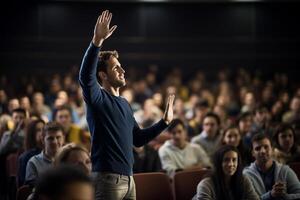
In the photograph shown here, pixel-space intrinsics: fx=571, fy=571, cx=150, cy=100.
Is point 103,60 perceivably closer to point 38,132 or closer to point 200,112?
point 38,132

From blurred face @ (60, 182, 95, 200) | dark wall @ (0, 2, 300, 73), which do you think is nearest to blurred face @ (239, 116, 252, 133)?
blurred face @ (60, 182, 95, 200)

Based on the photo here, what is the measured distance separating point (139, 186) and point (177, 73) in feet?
24.0

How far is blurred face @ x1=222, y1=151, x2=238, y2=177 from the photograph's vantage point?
11.9ft

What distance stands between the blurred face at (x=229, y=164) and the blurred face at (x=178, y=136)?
5.67 feet

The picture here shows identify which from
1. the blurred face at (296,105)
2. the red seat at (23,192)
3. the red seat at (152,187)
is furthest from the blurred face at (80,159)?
the blurred face at (296,105)

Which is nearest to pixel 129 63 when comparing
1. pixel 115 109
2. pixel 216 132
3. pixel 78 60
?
pixel 78 60

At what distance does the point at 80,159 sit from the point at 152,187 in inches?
56.8

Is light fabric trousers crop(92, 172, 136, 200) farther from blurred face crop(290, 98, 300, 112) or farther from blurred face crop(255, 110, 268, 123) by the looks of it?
blurred face crop(290, 98, 300, 112)

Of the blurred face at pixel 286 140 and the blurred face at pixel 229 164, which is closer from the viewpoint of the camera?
the blurred face at pixel 229 164

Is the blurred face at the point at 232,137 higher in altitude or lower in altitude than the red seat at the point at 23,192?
higher

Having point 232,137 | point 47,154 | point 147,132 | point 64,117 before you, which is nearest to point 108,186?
point 147,132

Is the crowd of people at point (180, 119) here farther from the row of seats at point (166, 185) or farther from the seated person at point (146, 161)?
the row of seats at point (166, 185)

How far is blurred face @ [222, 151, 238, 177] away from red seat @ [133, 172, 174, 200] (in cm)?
55

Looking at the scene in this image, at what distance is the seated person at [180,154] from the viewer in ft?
17.4
